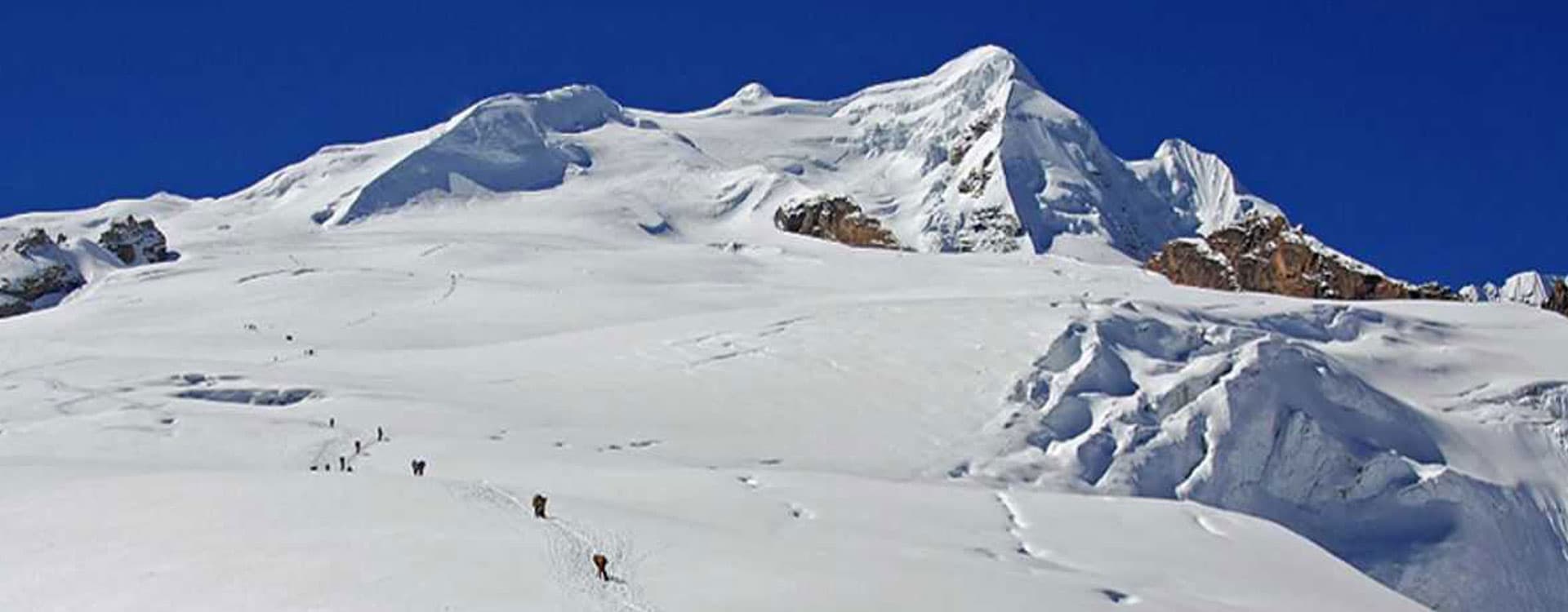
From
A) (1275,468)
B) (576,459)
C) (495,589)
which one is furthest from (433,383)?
(495,589)

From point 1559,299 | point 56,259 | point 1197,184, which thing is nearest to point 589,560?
point 56,259

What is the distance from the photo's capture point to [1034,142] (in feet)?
377

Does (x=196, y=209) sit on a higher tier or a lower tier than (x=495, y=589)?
higher

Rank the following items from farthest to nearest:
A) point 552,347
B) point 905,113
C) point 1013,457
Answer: point 905,113
point 552,347
point 1013,457

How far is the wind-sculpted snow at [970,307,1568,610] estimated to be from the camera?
34.0 metres

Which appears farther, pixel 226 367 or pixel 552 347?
pixel 552 347

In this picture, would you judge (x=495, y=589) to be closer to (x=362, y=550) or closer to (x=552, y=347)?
(x=362, y=550)

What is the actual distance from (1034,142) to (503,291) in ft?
219

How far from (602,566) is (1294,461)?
23634mm

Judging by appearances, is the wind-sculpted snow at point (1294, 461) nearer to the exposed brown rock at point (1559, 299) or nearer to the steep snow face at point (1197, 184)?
the exposed brown rock at point (1559, 299)

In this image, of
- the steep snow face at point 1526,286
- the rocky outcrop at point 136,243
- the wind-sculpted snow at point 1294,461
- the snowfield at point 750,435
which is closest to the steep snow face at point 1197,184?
the steep snow face at point 1526,286

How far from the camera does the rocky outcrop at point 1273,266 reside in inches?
2771

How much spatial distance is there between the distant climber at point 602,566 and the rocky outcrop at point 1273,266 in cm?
5781

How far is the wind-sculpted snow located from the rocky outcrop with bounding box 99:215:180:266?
42.5 m
